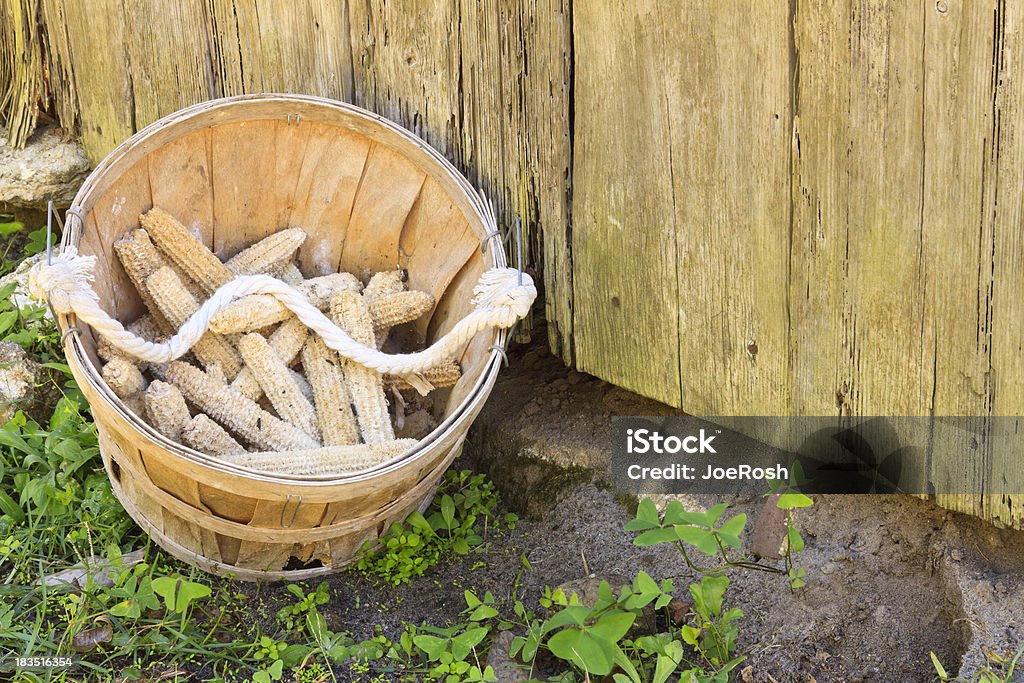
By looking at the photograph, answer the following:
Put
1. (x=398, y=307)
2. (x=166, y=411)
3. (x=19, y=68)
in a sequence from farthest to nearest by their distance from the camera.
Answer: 1. (x=19, y=68)
2. (x=398, y=307)
3. (x=166, y=411)

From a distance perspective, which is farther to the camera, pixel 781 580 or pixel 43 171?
pixel 43 171

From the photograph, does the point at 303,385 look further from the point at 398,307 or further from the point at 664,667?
the point at 664,667

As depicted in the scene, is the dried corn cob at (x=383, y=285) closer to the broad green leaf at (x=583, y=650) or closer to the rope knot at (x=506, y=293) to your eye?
the rope knot at (x=506, y=293)

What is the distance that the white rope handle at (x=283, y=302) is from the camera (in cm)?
213

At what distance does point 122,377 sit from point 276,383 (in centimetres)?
38

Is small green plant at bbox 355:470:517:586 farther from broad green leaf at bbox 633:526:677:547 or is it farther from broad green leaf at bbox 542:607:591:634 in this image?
broad green leaf at bbox 633:526:677:547

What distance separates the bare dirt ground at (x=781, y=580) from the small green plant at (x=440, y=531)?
0.03 m

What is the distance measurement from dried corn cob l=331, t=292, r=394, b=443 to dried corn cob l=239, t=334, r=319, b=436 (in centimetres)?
12

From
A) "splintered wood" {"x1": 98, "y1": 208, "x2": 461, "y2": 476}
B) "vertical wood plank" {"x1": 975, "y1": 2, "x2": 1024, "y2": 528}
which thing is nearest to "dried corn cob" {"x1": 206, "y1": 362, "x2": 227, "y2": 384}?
"splintered wood" {"x1": 98, "y1": 208, "x2": 461, "y2": 476}

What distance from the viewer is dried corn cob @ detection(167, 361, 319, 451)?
243 cm

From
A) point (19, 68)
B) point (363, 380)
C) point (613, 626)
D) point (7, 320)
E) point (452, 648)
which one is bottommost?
point (452, 648)

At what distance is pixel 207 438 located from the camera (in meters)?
2.34

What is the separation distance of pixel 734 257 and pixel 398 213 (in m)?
0.96

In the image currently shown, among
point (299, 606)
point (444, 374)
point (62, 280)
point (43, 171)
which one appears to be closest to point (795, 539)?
point (444, 374)
